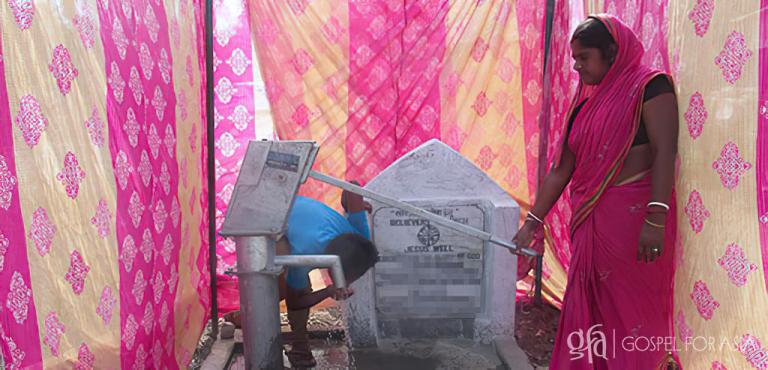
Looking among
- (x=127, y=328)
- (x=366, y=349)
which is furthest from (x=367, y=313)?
A: (x=127, y=328)

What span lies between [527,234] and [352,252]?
0.90 m

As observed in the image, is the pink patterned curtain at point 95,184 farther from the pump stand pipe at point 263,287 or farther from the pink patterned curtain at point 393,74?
the pink patterned curtain at point 393,74

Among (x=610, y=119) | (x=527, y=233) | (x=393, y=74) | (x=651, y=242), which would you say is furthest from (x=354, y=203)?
(x=651, y=242)

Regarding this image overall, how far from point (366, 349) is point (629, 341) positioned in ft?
5.40

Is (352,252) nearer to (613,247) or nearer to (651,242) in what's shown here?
(613,247)

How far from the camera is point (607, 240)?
7.18 feet

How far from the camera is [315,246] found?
2.85m

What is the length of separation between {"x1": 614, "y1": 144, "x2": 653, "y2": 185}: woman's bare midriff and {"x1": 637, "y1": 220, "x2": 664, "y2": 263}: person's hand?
0.19m

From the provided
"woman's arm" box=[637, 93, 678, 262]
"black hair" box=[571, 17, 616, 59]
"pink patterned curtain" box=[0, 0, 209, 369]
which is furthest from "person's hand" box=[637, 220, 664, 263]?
"pink patterned curtain" box=[0, 0, 209, 369]

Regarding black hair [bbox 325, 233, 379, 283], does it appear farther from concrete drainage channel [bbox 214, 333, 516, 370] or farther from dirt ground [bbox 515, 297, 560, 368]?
dirt ground [bbox 515, 297, 560, 368]

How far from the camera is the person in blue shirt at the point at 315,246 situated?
9.43 ft

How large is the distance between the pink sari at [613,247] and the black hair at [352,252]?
105cm

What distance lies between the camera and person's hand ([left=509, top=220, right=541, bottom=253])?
2420 mm

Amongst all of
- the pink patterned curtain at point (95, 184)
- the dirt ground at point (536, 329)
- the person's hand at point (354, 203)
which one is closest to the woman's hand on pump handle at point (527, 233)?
the person's hand at point (354, 203)
